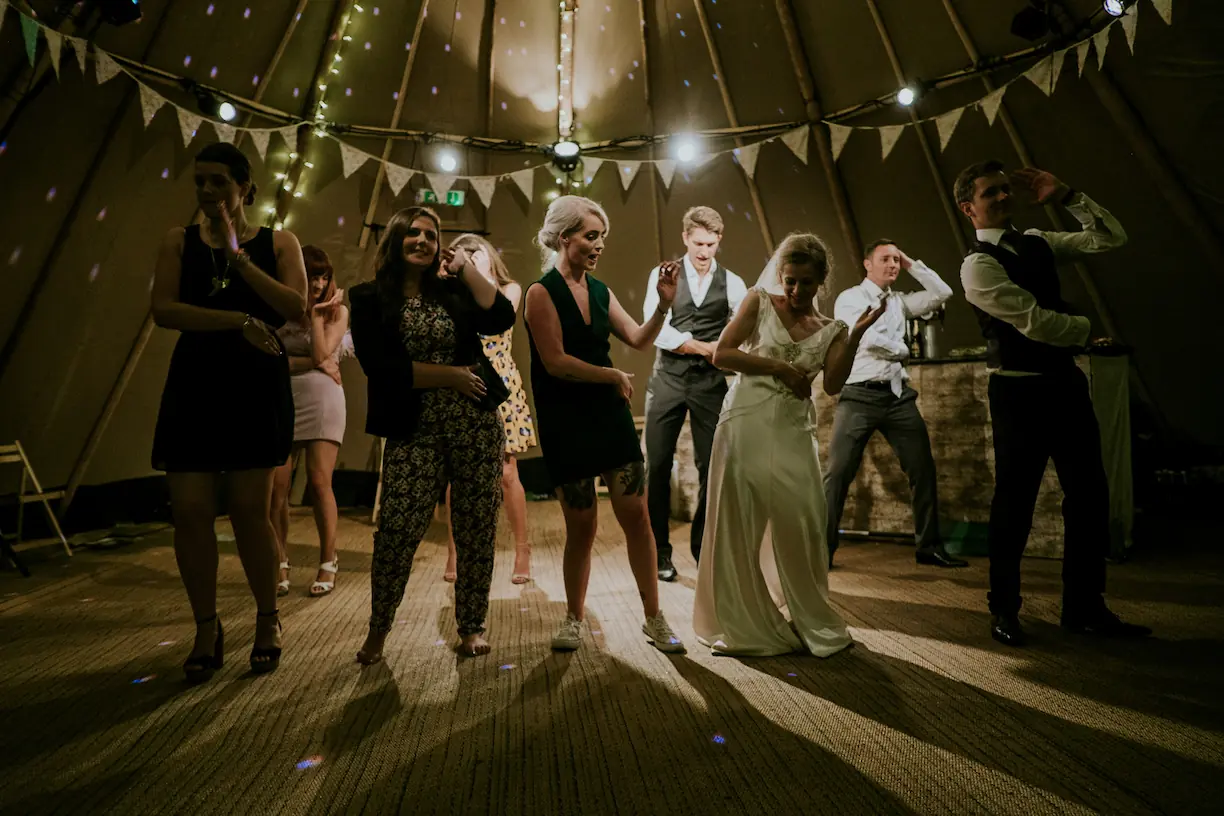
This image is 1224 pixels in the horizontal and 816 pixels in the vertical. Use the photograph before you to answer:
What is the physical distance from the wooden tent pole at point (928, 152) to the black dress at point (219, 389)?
449 centimetres

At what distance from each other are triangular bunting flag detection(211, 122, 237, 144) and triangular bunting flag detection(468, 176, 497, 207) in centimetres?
171

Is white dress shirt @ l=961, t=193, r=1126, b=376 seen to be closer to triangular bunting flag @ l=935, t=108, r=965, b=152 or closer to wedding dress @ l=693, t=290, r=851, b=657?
wedding dress @ l=693, t=290, r=851, b=657

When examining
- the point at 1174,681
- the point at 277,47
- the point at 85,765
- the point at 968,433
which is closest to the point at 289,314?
the point at 85,765

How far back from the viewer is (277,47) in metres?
4.77

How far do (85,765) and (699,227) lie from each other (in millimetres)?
2658

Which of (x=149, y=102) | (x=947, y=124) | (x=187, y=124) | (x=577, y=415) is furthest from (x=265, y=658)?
(x=947, y=124)

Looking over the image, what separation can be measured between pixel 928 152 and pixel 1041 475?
352 centimetres

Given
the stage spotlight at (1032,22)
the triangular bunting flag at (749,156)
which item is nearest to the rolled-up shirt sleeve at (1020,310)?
the stage spotlight at (1032,22)

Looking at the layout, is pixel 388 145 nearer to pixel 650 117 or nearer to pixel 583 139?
pixel 583 139

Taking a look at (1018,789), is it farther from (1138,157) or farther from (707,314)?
(1138,157)

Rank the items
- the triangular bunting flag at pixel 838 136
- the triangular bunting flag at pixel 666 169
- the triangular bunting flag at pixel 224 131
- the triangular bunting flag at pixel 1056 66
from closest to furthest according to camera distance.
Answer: the triangular bunting flag at pixel 1056 66, the triangular bunting flag at pixel 224 131, the triangular bunting flag at pixel 838 136, the triangular bunting flag at pixel 666 169

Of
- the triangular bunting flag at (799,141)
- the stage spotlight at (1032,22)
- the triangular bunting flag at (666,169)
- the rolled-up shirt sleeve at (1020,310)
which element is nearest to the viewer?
the rolled-up shirt sleeve at (1020,310)

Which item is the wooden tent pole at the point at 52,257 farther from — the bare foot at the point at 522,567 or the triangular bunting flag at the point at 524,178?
the bare foot at the point at 522,567

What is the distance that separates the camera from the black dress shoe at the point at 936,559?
336 cm
